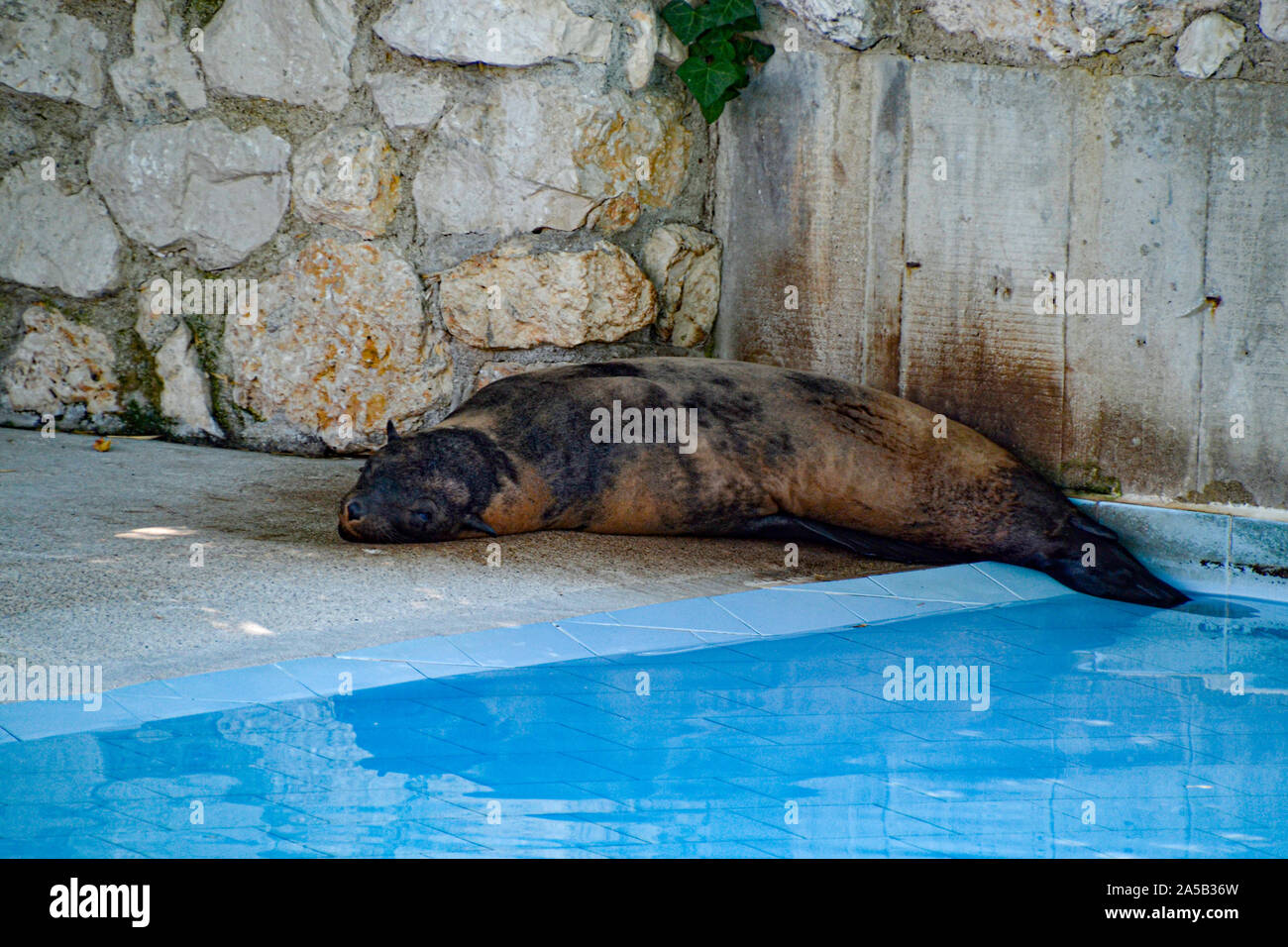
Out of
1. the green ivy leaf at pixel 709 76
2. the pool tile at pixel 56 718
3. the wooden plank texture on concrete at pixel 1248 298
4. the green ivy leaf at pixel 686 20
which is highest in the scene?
the green ivy leaf at pixel 686 20

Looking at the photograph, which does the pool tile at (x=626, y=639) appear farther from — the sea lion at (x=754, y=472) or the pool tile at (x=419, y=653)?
the sea lion at (x=754, y=472)

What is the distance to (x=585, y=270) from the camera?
5.85 metres

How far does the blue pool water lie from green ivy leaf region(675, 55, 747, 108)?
2586mm

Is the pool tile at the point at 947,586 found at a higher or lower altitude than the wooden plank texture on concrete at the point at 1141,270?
lower

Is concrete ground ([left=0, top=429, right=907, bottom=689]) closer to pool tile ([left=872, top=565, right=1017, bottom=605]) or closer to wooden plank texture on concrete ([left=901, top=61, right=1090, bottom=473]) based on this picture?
pool tile ([left=872, top=565, right=1017, bottom=605])

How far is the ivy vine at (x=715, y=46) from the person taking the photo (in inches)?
226

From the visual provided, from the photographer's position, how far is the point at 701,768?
10.3 ft

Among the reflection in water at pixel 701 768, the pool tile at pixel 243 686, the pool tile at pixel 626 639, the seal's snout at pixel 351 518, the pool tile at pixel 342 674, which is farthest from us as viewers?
the seal's snout at pixel 351 518

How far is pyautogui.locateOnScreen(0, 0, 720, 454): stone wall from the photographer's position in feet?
18.8

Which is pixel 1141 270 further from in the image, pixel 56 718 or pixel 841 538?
pixel 56 718

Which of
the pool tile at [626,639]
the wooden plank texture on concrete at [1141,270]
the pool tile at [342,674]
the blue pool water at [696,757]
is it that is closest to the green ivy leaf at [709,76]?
the wooden plank texture on concrete at [1141,270]

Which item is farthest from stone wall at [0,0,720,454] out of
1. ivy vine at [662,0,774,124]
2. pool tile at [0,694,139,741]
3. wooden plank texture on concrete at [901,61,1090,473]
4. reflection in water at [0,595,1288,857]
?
pool tile at [0,694,139,741]

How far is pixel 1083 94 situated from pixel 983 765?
3163mm
